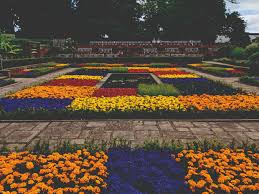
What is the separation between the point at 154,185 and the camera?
A: 11.8 feet

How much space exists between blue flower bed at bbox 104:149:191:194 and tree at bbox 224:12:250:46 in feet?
132

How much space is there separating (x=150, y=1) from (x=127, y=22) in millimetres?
7019

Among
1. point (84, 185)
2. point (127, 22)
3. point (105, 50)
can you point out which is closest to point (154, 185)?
point (84, 185)

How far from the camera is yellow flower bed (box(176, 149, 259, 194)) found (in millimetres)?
3496

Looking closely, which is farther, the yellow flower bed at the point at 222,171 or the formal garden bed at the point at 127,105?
the formal garden bed at the point at 127,105

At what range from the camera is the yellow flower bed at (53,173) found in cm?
344

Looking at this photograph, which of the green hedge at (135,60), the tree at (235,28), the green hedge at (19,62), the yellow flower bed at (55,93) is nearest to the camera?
the yellow flower bed at (55,93)

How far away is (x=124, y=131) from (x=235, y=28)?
4201cm

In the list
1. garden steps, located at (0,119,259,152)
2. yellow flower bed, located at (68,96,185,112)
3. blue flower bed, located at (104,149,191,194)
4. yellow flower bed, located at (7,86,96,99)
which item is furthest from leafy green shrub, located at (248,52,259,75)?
blue flower bed, located at (104,149,191,194)

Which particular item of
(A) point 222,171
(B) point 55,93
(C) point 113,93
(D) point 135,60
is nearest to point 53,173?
(A) point 222,171

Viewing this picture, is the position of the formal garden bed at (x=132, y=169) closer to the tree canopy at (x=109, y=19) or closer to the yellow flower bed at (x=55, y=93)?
the yellow flower bed at (x=55, y=93)

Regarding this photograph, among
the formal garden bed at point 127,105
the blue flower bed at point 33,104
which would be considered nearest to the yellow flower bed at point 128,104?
the formal garden bed at point 127,105

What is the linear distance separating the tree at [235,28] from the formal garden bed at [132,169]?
39.8 meters

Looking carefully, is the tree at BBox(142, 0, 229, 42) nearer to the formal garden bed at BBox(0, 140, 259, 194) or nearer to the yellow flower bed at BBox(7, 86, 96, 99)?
the yellow flower bed at BBox(7, 86, 96, 99)
